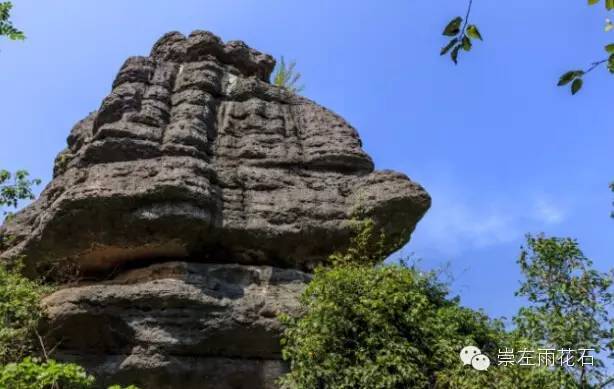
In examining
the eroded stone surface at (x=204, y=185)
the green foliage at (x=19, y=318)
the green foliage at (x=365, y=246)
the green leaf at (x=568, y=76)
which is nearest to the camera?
the green leaf at (x=568, y=76)

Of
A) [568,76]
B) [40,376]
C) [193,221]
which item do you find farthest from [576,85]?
[193,221]

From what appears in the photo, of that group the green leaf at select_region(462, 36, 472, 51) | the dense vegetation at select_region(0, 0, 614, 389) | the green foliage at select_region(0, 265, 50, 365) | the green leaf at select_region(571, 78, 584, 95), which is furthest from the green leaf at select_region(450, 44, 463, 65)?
the green foliage at select_region(0, 265, 50, 365)

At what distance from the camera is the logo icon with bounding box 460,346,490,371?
6.90m

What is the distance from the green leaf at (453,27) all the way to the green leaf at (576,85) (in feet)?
1.79

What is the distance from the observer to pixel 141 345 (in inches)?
303

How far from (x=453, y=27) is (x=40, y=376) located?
504cm

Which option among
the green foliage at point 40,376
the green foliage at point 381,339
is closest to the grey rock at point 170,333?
the green foliage at point 381,339

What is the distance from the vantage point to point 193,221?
855 centimetres

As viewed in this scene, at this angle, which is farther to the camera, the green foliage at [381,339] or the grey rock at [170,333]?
the grey rock at [170,333]

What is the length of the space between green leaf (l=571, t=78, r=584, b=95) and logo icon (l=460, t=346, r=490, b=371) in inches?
184

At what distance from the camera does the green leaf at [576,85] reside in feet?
9.18

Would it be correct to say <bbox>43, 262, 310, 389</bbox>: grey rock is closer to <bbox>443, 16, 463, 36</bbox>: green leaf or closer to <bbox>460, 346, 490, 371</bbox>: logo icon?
<bbox>460, 346, 490, 371</bbox>: logo icon


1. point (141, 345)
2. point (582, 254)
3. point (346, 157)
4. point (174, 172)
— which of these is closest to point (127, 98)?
point (174, 172)

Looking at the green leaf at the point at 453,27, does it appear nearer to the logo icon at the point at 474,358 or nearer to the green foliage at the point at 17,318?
the logo icon at the point at 474,358
